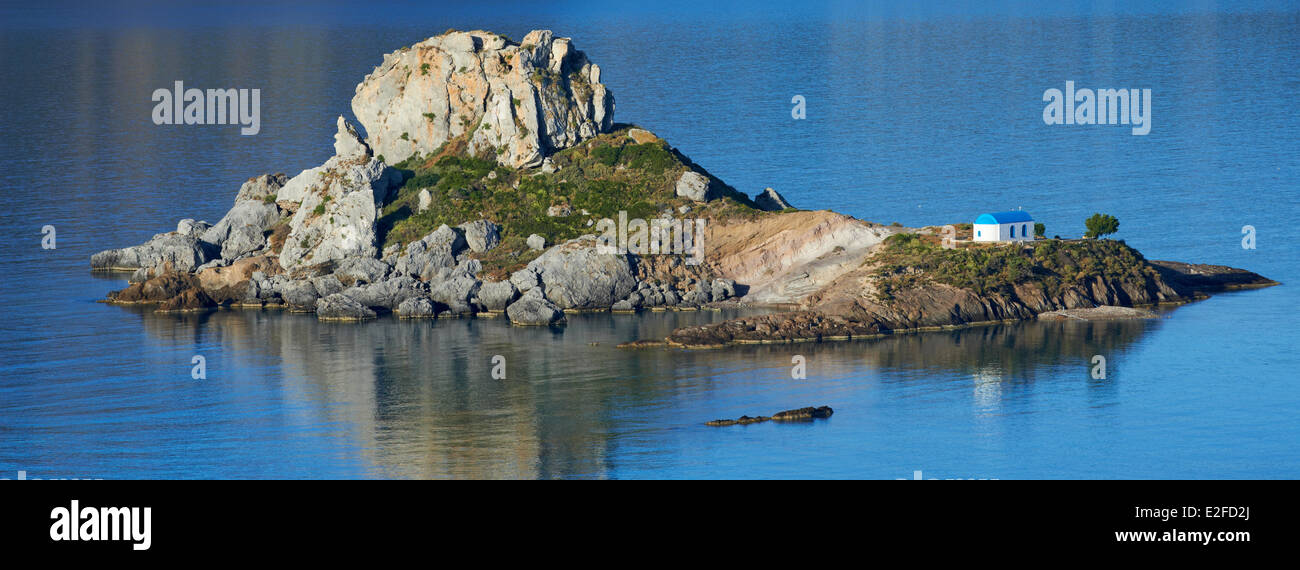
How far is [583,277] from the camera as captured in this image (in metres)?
→ 127

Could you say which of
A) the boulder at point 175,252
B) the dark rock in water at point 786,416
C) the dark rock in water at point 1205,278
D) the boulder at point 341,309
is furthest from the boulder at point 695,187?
the dark rock in water at point 786,416

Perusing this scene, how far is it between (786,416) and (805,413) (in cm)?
107

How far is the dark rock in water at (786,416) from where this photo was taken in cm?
9369

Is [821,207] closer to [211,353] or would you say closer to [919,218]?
[919,218]

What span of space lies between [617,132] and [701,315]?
22897 millimetres

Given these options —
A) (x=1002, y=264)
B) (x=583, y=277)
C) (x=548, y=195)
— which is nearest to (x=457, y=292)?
(x=583, y=277)

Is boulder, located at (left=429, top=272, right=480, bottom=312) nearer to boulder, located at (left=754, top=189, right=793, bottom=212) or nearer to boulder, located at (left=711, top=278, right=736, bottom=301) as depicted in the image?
boulder, located at (left=711, top=278, right=736, bottom=301)

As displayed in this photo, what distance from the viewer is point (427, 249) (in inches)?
5157

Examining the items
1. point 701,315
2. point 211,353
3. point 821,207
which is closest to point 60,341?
point 211,353

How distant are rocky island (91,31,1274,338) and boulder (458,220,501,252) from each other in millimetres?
94

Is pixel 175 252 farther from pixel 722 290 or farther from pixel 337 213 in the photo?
pixel 722 290

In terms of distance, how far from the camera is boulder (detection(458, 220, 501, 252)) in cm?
13238

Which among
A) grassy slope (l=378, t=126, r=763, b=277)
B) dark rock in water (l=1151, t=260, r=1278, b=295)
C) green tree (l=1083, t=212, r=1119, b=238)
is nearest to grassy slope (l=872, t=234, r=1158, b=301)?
green tree (l=1083, t=212, r=1119, b=238)

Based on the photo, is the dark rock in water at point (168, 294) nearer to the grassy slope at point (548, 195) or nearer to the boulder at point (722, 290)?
the grassy slope at point (548, 195)
